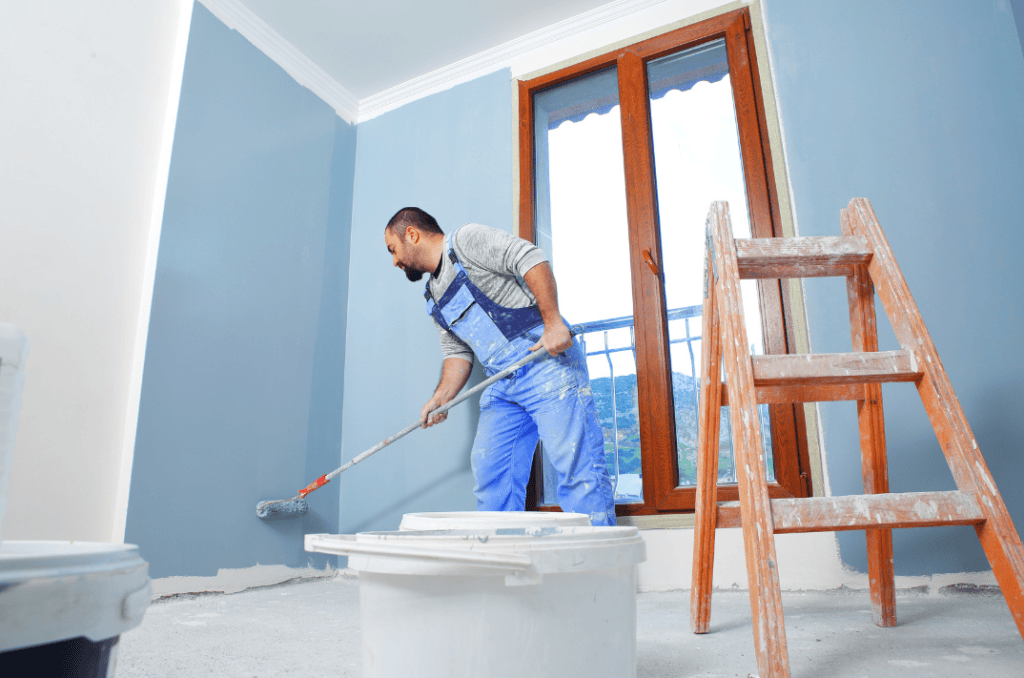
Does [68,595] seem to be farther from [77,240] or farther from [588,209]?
[588,209]

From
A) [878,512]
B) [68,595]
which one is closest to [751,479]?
[878,512]

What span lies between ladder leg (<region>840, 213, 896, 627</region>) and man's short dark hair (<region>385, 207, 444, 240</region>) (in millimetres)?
1346

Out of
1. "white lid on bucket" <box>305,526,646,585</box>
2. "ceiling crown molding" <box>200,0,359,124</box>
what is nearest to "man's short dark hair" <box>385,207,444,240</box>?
"ceiling crown molding" <box>200,0,359,124</box>

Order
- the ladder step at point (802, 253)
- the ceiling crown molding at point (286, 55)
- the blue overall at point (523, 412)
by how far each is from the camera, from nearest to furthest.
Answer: the ladder step at point (802, 253) → the blue overall at point (523, 412) → the ceiling crown molding at point (286, 55)

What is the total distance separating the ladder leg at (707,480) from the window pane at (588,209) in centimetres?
100

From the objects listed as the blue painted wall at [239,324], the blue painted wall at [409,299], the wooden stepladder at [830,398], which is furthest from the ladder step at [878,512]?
the blue painted wall at [239,324]

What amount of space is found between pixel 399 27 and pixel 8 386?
254 cm

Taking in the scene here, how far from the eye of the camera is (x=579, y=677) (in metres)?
0.70

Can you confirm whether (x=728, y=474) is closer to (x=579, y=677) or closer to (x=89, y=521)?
(x=579, y=677)

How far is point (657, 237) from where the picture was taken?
7.22 feet

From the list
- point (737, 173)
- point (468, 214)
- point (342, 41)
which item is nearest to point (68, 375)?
point (468, 214)

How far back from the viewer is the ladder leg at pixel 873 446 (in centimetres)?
123

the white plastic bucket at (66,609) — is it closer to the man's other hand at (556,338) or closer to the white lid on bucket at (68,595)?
the white lid on bucket at (68,595)

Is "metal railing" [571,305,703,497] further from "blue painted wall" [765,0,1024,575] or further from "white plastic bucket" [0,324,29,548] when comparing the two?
"white plastic bucket" [0,324,29,548]
